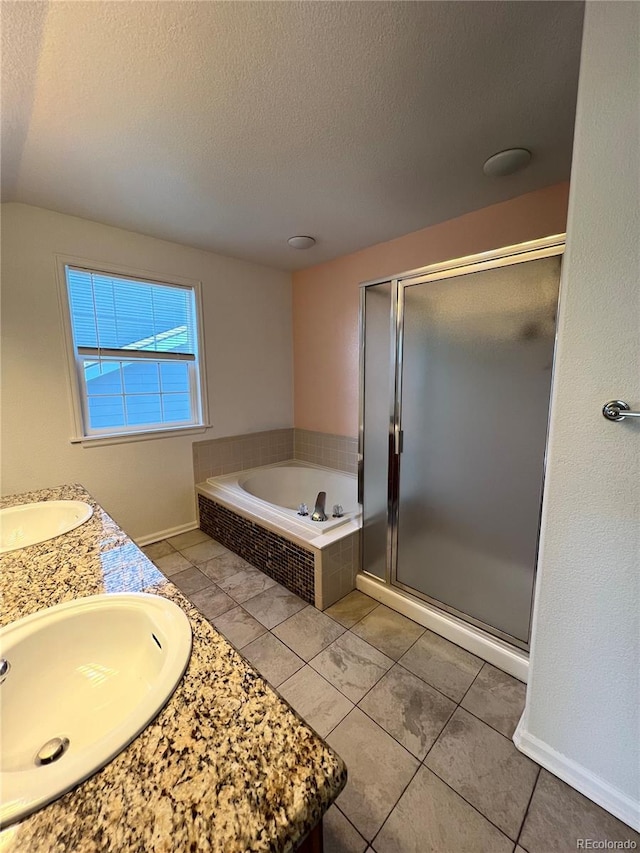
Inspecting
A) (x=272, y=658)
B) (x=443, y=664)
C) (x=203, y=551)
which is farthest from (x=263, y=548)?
(x=443, y=664)

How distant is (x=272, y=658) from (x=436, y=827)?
0.89 metres

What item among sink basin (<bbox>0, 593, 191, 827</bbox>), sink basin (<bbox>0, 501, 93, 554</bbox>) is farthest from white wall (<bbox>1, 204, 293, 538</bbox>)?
sink basin (<bbox>0, 593, 191, 827</bbox>)

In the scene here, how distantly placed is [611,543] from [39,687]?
1.52 meters

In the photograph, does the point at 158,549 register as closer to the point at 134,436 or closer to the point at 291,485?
the point at 134,436

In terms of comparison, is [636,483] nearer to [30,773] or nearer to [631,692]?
[631,692]

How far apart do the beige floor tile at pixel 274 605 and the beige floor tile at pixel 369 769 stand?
685 millimetres

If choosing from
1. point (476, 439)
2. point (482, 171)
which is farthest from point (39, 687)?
point (482, 171)

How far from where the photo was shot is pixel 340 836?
1.08m

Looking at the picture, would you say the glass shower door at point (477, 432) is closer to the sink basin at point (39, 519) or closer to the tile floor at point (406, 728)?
the tile floor at point (406, 728)

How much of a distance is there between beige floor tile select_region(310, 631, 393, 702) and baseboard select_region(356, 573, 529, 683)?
13.1 inches

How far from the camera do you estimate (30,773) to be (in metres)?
0.51

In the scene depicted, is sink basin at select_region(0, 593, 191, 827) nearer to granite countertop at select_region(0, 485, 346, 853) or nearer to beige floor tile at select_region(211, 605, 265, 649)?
granite countertop at select_region(0, 485, 346, 853)

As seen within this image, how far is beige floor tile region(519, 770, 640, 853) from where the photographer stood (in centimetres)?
106

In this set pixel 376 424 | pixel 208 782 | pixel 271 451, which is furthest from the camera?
pixel 271 451
